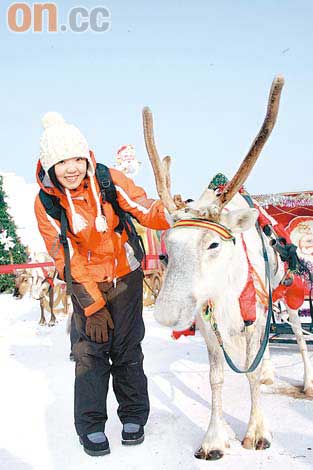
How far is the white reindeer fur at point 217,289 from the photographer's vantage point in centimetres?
248

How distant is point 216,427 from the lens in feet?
10.6

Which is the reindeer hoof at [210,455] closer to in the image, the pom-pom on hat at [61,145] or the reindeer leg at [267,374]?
the reindeer leg at [267,374]

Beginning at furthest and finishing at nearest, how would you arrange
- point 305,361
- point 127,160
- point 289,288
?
point 127,160, point 305,361, point 289,288

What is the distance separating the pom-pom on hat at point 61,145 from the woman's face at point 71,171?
0.16 feet

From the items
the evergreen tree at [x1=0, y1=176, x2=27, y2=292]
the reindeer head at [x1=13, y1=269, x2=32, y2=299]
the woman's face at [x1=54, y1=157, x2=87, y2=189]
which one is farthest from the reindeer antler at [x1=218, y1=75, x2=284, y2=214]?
the evergreen tree at [x1=0, y1=176, x2=27, y2=292]

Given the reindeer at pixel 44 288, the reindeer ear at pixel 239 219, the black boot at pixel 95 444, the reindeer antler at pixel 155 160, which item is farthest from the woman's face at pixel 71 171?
the reindeer at pixel 44 288

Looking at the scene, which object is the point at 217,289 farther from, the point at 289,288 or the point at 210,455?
the point at 289,288

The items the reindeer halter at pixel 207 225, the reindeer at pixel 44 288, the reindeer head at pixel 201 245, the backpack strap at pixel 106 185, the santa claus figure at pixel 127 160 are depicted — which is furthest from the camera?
the santa claus figure at pixel 127 160

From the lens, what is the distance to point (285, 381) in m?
4.69

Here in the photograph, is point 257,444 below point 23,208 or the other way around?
below

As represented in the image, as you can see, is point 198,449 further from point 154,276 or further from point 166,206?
point 154,276

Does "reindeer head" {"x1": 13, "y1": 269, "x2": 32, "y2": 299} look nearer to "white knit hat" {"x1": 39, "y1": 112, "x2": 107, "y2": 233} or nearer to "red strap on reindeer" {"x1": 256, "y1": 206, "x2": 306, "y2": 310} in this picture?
"red strap on reindeer" {"x1": 256, "y1": 206, "x2": 306, "y2": 310}

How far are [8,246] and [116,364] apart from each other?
1425 centimetres

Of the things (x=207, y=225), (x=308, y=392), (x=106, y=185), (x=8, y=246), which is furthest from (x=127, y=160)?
(x=207, y=225)
